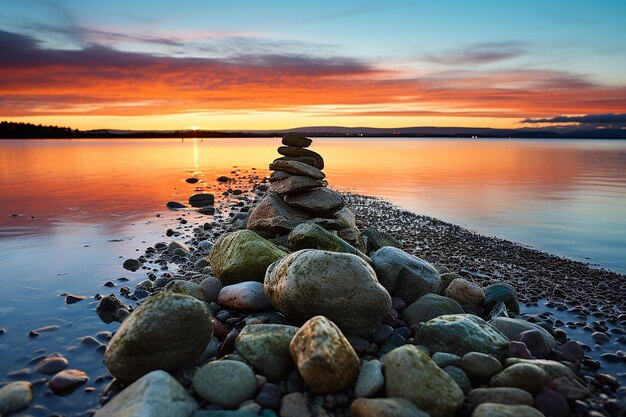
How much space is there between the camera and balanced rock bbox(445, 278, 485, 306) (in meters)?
8.65

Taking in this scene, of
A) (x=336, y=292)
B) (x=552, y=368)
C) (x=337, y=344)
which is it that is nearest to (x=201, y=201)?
(x=336, y=292)

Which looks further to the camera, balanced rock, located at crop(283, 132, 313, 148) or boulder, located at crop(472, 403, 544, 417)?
balanced rock, located at crop(283, 132, 313, 148)

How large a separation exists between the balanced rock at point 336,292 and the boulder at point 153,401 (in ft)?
6.92

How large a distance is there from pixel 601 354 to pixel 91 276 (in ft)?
35.6

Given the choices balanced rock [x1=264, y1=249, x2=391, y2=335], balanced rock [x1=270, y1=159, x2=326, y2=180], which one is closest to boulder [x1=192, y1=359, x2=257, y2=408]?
balanced rock [x1=264, y1=249, x2=391, y2=335]

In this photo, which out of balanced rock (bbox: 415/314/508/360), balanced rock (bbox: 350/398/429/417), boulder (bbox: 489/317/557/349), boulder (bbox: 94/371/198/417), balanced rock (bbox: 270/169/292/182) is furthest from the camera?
balanced rock (bbox: 270/169/292/182)

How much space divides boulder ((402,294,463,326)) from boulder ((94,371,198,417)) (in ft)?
13.2

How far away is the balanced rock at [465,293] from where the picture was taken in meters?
8.65

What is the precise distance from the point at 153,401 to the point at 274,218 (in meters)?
6.99

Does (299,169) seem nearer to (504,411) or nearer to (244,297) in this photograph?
(244,297)

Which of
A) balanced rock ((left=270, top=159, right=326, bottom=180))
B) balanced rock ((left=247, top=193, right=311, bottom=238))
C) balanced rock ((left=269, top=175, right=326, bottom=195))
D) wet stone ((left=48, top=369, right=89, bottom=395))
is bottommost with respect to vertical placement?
wet stone ((left=48, top=369, right=89, bottom=395))

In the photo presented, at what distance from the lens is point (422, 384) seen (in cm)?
511

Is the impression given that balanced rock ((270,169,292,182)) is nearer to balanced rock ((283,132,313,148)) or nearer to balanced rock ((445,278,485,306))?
balanced rock ((283,132,313,148))

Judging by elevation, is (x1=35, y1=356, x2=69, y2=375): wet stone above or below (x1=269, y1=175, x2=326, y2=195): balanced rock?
below
